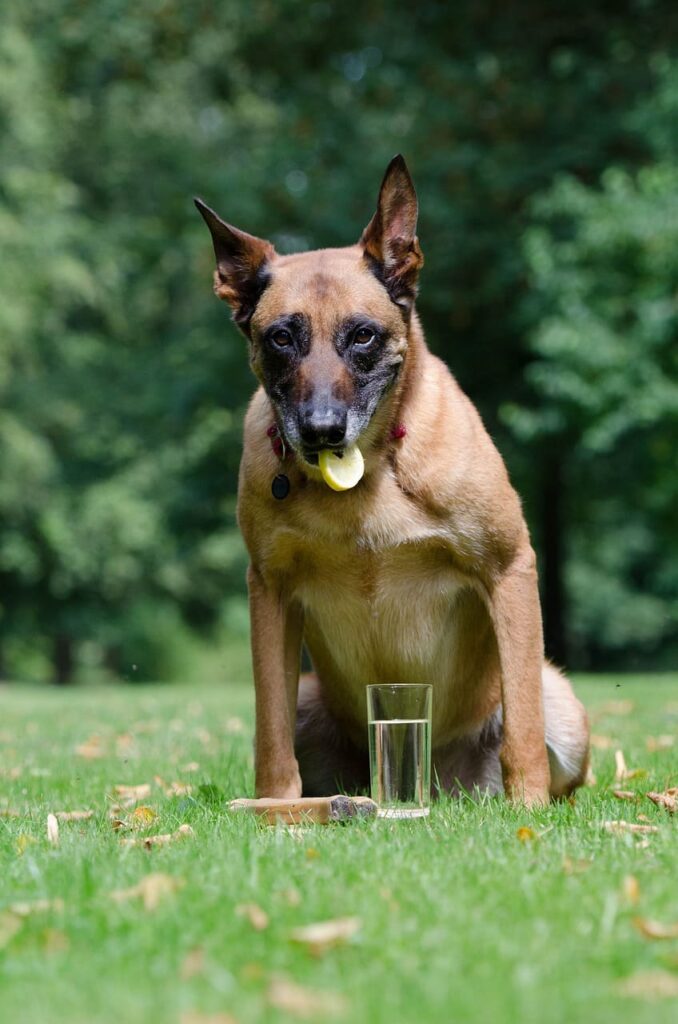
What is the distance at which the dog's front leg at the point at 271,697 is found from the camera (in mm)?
4637

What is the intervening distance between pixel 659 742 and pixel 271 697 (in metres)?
3.21

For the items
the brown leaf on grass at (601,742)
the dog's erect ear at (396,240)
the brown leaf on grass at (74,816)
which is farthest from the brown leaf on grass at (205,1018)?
the brown leaf on grass at (601,742)

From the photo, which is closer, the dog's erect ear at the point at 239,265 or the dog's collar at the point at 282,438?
the dog's collar at the point at 282,438

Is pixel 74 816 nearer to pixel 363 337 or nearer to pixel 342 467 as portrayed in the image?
pixel 342 467

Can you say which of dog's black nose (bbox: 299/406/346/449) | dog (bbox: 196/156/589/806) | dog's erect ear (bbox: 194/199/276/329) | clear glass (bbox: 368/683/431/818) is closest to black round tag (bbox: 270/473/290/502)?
dog (bbox: 196/156/589/806)

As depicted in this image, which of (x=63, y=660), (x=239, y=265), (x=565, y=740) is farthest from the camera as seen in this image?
(x=63, y=660)

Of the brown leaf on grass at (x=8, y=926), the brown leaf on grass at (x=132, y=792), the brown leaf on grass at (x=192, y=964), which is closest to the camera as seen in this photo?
the brown leaf on grass at (x=192, y=964)

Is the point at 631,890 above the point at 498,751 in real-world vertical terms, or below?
below

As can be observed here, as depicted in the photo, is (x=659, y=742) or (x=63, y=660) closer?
(x=659, y=742)

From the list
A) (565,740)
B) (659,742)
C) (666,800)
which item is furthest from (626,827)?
(659,742)

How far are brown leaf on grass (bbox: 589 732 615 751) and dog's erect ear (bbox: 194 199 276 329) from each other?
11.0 ft

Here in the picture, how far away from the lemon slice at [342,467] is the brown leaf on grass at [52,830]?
1.44 metres

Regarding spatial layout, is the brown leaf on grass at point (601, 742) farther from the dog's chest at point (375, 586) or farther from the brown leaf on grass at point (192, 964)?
the brown leaf on grass at point (192, 964)

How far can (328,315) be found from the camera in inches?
174
